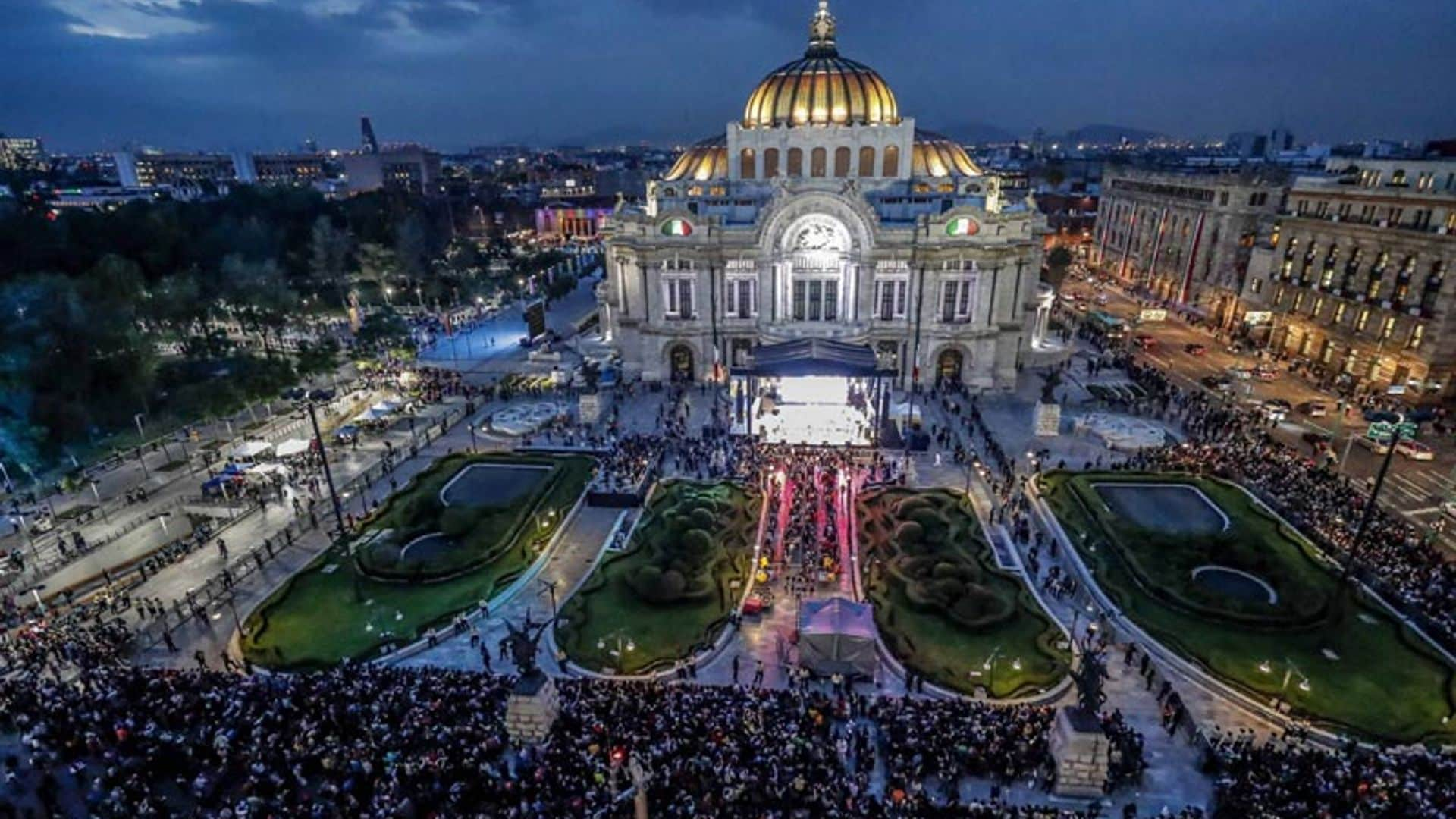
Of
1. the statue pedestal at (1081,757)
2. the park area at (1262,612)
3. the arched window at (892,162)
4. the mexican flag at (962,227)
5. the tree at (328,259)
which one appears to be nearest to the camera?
the statue pedestal at (1081,757)

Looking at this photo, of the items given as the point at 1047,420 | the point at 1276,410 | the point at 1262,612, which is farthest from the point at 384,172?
the point at 1262,612

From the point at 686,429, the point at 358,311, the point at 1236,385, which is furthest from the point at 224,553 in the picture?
the point at 1236,385

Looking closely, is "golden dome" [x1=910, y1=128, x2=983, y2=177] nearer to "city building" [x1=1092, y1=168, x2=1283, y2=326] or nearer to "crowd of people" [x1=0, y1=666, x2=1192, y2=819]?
"city building" [x1=1092, y1=168, x2=1283, y2=326]

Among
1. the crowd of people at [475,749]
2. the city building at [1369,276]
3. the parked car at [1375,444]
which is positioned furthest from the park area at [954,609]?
the city building at [1369,276]

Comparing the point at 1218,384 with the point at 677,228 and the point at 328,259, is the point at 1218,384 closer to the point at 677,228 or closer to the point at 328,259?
the point at 677,228

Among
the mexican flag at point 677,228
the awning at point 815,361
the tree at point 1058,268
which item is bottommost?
the awning at point 815,361

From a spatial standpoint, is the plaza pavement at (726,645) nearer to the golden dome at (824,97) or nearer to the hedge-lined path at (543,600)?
the hedge-lined path at (543,600)

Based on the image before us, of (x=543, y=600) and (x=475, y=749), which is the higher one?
(x=475, y=749)
